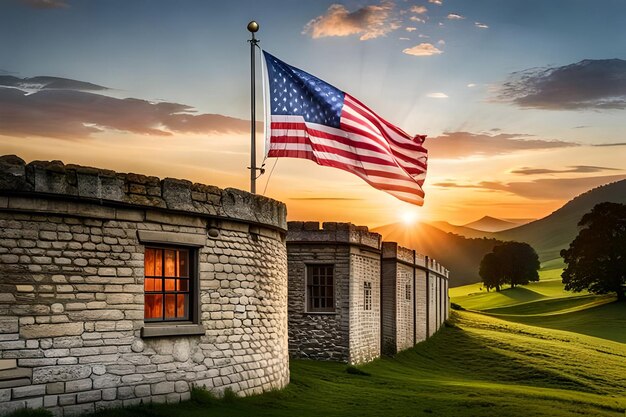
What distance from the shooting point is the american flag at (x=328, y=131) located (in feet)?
60.1

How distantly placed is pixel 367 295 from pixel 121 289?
1651 centimetres

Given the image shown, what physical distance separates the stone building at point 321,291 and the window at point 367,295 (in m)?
1.76

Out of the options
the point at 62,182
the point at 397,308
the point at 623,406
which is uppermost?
the point at 62,182

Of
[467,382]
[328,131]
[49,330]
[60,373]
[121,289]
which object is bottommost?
[467,382]

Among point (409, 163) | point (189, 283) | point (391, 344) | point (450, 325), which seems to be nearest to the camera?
point (189, 283)

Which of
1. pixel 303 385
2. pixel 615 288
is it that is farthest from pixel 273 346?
pixel 615 288

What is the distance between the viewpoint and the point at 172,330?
586 inches

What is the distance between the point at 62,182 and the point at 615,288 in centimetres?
7021

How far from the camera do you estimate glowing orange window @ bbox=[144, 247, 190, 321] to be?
48.9 ft

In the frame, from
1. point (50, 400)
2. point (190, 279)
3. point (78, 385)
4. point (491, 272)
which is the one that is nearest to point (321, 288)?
point (190, 279)

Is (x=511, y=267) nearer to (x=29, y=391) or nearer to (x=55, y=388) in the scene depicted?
(x=55, y=388)

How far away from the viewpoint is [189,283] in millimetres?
15781

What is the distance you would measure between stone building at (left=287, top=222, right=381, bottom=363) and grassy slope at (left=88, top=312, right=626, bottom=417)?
81cm

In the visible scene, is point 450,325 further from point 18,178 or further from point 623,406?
point 18,178
